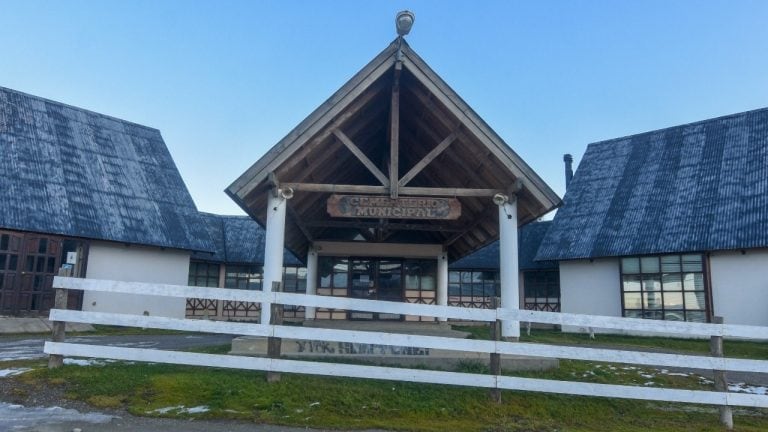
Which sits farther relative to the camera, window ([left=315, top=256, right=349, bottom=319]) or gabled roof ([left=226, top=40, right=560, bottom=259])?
window ([left=315, top=256, right=349, bottom=319])

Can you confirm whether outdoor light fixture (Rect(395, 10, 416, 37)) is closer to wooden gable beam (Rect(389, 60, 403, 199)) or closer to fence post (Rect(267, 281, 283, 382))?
wooden gable beam (Rect(389, 60, 403, 199))

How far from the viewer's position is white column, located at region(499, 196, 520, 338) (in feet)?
30.8

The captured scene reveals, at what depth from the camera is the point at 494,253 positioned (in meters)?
30.0

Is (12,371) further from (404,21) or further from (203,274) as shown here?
(203,274)

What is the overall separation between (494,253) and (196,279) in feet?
53.3

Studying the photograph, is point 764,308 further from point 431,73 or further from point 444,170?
point 431,73

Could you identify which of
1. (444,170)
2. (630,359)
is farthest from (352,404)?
(444,170)

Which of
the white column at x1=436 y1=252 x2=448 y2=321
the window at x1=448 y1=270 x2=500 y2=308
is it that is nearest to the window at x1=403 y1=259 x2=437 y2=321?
the white column at x1=436 y1=252 x2=448 y2=321

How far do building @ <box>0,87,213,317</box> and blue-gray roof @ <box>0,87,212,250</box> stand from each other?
4 centimetres

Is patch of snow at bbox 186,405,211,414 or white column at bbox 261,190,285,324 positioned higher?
white column at bbox 261,190,285,324

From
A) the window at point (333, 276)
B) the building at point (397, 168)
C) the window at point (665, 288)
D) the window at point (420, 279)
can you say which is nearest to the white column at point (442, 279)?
the window at point (420, 279)

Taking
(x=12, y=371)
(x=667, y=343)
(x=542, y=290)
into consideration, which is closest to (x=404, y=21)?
(x=12, y=371)

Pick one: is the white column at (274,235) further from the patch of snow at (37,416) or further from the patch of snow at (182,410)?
the patch of snow at (37,416)

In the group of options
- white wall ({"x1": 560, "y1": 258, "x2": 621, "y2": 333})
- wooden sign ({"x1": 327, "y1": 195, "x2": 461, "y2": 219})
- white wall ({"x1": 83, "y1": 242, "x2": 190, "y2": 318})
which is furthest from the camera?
white wall ({"x1": 560, "y1": 258, "x2": 621, "y2": 333})
